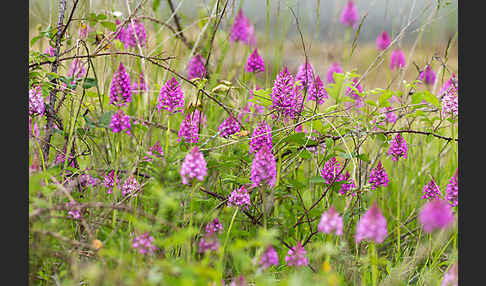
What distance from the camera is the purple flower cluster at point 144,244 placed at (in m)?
1.22

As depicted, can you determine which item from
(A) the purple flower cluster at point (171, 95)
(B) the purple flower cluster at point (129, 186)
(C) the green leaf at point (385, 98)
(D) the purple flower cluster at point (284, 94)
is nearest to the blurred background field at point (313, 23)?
(D) the purple flower cluster at point (284, 94)

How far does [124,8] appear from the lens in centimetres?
274

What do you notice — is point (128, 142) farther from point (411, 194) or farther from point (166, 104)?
point (411, 194)

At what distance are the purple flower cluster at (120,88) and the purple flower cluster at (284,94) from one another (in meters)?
A: 0.52

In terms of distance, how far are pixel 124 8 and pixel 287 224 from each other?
1.64m

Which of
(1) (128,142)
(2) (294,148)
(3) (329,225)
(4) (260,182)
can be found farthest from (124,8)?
(3) (329,225)

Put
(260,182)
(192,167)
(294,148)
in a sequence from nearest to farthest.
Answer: (192,167) → (260,182) → (294,148)

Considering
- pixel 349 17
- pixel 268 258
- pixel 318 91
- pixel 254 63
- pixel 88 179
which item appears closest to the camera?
pixel 268 258

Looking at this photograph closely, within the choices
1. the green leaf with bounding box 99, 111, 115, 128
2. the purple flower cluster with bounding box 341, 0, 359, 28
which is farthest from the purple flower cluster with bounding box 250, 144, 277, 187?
the purple flower cluster with bounding box 341, 0, 359, 28

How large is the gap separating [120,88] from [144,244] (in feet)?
2.05

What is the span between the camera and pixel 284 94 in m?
1.71

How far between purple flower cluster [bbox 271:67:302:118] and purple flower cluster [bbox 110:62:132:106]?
0.52m

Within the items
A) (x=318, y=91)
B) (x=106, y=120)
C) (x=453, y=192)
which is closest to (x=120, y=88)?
(x=106, y=120)

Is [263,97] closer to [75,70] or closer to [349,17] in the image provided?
[75,70]
